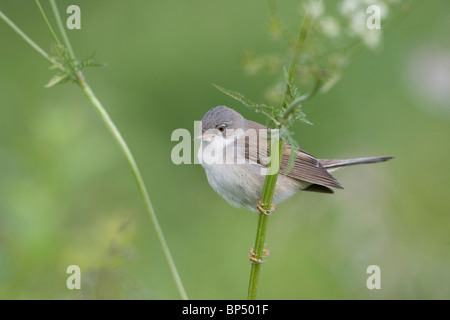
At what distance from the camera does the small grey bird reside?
3898mm

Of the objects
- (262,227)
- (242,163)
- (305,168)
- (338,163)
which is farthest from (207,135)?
(262,227)

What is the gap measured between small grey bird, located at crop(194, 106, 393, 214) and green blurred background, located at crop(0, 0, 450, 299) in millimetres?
198

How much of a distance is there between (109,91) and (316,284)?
325 centimetres

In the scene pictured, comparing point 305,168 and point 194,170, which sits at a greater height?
point 194,170

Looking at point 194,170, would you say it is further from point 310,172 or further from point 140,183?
point 140,183

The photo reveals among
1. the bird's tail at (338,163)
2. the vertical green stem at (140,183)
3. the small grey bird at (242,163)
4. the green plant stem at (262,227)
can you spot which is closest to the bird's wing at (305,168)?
the small grey bird at (242,163)

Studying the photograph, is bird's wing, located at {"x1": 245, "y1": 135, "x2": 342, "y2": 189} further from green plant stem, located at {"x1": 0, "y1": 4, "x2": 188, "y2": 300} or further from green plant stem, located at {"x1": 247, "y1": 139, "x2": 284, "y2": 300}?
green plant stem, located at {"x1": 0, "y1": 4, "x2": 188, "y2": 300}

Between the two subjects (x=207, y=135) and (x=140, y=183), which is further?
(x=207, y=135)

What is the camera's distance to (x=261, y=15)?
7.69 meters

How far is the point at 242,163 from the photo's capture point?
4000mm

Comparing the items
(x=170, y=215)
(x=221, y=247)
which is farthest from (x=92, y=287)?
(x=170, y=215)

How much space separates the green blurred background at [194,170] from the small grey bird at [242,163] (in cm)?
20

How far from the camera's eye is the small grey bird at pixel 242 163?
3898mm

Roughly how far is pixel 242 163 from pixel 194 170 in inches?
88.5
